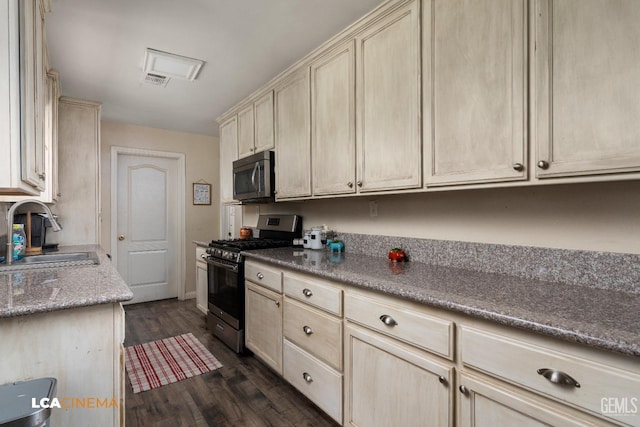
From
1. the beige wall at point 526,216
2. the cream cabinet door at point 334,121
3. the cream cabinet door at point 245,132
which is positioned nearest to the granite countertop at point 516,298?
the beige wall at point 526,216

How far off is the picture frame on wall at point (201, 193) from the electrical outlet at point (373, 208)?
10.2ft

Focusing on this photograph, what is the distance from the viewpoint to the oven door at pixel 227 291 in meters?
2.60

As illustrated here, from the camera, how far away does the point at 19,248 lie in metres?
2.15

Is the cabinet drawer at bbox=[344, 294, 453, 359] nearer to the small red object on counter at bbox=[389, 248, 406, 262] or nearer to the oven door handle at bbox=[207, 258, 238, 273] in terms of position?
the small red object on counter at bbox=[389, 248, 406, 262]

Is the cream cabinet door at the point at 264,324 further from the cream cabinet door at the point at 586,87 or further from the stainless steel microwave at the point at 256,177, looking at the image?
the cream cabinet door at the point at 586,87

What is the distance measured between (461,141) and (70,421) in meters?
1.90

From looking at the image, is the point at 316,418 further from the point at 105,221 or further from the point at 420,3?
the point at 105,221

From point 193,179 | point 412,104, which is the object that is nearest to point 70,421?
point 412,104

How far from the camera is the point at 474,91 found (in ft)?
4.60

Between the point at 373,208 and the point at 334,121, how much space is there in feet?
2.25

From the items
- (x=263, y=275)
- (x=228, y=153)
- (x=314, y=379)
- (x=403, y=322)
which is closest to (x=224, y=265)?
(x=263, y=275)

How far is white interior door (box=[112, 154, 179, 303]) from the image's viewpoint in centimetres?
413

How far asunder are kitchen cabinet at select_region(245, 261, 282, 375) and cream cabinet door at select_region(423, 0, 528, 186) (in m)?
1.28

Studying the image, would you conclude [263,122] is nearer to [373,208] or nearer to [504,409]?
[373,208]
